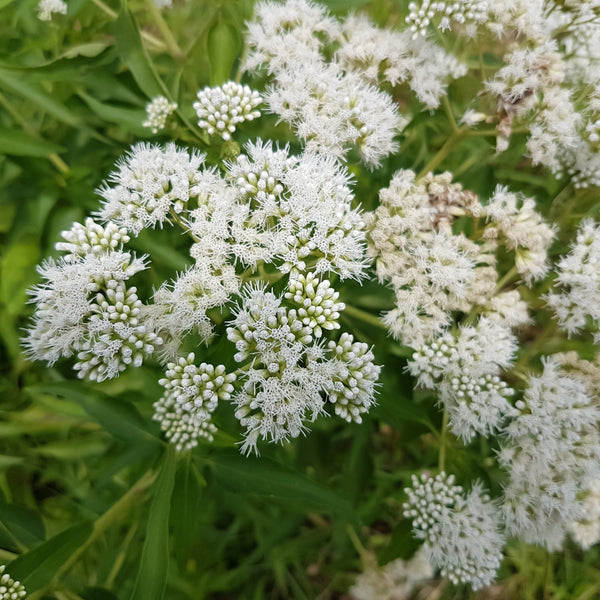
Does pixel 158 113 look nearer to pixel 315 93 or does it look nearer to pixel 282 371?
pixel 315 93

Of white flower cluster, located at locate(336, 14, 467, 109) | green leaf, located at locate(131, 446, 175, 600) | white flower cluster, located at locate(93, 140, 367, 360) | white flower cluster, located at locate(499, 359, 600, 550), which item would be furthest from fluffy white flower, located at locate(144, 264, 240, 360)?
white flower cluster, located at locate(499, 359, 600, 550)

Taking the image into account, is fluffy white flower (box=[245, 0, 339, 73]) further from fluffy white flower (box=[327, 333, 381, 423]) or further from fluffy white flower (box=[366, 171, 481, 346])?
fluffy white flower (box=[327, 333, 381, 423])

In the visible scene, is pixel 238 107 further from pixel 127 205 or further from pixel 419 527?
pixel 419 527

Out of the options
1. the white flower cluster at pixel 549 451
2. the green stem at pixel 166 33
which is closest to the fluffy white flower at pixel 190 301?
the white flower cluster at pixel 549 451

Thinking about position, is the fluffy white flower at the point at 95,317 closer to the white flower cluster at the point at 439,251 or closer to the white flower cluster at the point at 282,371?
the white flower cluster at the point at 282,371

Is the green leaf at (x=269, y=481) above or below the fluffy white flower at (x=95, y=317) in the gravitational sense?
below
